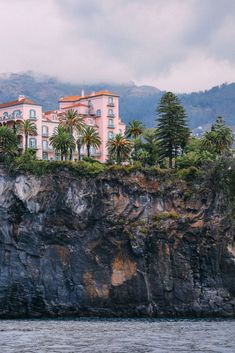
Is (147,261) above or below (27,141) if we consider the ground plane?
below

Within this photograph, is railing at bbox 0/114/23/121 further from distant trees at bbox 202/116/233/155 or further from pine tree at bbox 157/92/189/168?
distant trees at bbox 202/116/233/155

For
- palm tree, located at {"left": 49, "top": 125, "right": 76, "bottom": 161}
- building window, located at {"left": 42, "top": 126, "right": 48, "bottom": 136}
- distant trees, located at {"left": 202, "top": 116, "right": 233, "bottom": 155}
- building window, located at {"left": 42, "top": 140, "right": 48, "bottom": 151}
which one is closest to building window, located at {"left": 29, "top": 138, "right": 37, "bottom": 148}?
building window, located at {"left": 42, "top": 140, "right": 48, "bottom": 151}

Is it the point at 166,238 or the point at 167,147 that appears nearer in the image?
the point at 166,238

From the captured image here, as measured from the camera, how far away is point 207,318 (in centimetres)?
9525

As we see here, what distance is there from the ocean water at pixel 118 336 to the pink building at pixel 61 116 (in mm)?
41252

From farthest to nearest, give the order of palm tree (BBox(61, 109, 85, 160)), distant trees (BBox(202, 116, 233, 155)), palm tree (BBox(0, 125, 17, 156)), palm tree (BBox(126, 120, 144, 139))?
palm tree (BBox(126, 120, 144, 139)) → palm tree (BBox(61, 109, 85, 160)) → distant trees (BBox(202, 116, 233, 155)) → palm tree (BBox(0, 125, 17, 156))

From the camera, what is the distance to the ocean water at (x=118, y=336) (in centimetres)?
5947

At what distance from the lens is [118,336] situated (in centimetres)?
6931

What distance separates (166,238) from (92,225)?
9347 millimetres

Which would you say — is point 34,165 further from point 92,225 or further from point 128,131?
point 128,131

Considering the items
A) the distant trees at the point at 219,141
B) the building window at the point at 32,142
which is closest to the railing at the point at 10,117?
the building window at the point at 32,142

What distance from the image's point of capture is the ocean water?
59.5 m

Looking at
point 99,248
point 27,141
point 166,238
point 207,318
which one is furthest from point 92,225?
point 27,141

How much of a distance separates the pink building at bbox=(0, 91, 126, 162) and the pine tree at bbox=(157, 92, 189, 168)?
1613 cm
